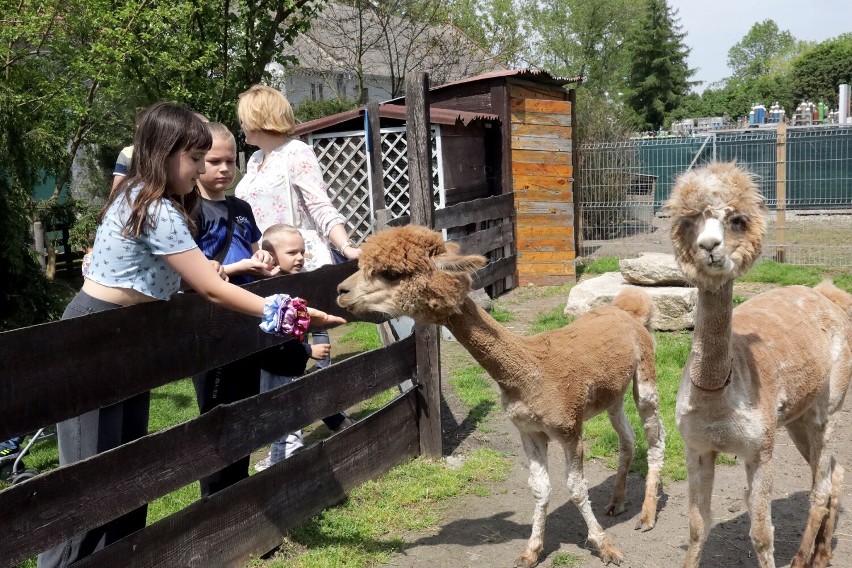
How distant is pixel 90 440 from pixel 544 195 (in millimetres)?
10054

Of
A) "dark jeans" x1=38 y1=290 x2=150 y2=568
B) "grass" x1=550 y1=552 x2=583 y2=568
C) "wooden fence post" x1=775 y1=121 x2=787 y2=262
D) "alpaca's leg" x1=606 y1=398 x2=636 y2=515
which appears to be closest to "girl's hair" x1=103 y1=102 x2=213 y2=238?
"dark jeans" x1=38 y1=290 x2=150 y2=568

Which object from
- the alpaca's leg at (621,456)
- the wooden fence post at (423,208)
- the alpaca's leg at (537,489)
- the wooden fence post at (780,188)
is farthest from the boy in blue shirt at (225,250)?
the wooden fence post at (780,188)

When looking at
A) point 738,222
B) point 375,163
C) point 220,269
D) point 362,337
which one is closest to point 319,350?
point 220,269

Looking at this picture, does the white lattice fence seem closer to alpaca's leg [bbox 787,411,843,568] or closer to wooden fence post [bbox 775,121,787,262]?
wooden fence post [bbox 775,121,787,262]

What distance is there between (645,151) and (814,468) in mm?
14311

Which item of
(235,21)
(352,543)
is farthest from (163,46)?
(352,543)

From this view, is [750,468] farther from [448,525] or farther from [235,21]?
[235,21]

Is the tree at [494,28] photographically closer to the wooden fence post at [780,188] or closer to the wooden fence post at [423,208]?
the wooden fence post at [780,188]

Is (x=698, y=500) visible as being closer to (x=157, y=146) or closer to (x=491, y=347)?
(x=491, y=347)

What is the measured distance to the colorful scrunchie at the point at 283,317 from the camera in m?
3.11

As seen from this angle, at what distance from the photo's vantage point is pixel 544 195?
40.6 feet

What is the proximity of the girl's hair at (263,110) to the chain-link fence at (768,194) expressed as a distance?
9093mm

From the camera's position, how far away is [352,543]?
419cm

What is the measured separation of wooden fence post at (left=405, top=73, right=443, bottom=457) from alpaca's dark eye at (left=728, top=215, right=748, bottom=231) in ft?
7.76
